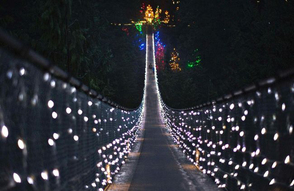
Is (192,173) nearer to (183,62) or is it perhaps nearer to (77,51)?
(77,51)

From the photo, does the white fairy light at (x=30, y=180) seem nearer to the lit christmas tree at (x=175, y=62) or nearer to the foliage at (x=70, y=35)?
the foliage at (x=70, y=35)

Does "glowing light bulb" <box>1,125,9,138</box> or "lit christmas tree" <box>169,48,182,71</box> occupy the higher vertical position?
"lit christmas tree" <box>169,48,182,71</box>

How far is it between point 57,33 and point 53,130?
3288cm

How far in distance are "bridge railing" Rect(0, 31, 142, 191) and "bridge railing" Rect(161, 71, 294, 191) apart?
2260mm

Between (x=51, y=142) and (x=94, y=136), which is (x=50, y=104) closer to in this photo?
(x=51, y=142)

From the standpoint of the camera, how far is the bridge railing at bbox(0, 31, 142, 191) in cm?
538

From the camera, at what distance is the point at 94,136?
41.8 feet

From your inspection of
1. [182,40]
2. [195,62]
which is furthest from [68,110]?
[182,40]

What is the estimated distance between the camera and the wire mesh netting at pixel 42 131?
5.38m

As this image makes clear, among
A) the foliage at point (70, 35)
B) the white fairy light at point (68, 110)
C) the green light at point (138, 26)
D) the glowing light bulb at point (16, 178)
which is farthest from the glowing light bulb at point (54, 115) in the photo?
the green light at point (138, 26)

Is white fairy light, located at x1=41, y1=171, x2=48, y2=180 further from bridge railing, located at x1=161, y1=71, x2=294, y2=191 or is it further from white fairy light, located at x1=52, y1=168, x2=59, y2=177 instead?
bridge railing, located at x1=161, y1=71, x2=294, y2=191

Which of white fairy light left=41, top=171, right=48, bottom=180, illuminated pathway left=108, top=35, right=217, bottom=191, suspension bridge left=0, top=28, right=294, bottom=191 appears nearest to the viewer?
suspension bridge left=0, top=28, right=294, bottom=191

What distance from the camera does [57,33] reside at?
40.1 m

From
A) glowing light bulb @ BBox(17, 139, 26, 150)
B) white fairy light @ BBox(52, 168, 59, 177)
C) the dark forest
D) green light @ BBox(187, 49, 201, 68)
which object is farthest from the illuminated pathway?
green light @ BBox(187, 49, 201, 68)
